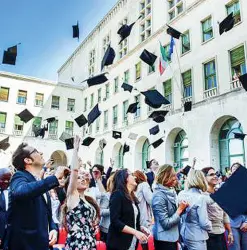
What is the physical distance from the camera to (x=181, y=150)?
16.6 meters

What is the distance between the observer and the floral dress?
9.11ft

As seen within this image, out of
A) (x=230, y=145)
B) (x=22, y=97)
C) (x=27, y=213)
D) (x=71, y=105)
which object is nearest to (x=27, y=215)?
(x=27, y=213)

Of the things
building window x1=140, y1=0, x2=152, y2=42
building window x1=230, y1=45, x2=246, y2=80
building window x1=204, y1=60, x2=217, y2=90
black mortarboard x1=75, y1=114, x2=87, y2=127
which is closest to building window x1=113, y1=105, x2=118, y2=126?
building window x1=140, y1=0, x2=152, y2=42

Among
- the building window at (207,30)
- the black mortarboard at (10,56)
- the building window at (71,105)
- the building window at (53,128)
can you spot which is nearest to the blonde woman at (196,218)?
the black mortarboard at (10,56)

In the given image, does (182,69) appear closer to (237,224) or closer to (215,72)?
(215,72)

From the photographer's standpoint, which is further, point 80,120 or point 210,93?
point 210,93

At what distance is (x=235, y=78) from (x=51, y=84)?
66.3 ft

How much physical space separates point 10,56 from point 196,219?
25.1ft

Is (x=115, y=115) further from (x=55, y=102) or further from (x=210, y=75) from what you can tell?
(x=210, y=75)

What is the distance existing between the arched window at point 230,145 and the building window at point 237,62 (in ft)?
7.36

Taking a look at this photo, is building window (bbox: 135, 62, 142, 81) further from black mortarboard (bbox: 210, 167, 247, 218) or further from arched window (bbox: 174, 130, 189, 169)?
black mortarboard (bbox: 210, 167, 247, 218)

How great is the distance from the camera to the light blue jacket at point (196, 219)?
11.7 ft

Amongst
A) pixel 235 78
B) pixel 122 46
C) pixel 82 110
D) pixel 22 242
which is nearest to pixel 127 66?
pixel 122 46

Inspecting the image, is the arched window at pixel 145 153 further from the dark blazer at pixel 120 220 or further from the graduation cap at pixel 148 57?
the dark blazer at pixel 120 220
